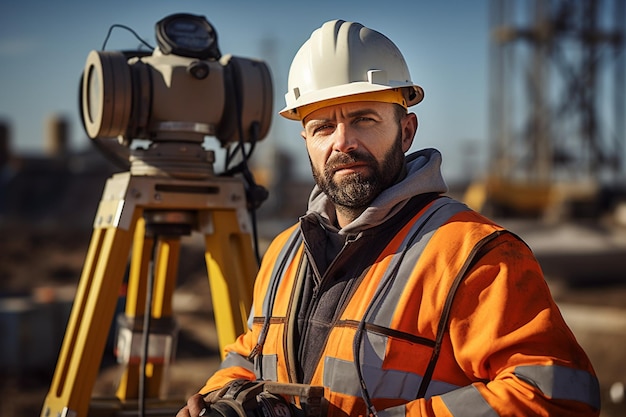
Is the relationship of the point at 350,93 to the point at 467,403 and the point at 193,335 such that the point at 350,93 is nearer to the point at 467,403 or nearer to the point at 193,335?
the point at 467,403

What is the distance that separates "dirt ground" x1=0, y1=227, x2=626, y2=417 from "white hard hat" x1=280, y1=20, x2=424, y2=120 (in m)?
1.68

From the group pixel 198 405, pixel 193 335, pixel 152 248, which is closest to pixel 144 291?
pixel 152 248

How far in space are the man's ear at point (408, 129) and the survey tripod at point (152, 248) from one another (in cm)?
111

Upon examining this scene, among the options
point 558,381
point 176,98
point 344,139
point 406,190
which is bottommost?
point 558,381

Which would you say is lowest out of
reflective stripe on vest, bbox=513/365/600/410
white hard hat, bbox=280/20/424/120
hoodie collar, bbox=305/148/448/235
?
reflective stripe on vest, bbox=513/365/600/410

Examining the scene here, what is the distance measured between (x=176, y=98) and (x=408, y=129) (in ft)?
3.68

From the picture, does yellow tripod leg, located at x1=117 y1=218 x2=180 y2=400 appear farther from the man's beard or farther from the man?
the man's beard

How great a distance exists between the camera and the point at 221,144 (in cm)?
323

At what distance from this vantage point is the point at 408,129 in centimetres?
209

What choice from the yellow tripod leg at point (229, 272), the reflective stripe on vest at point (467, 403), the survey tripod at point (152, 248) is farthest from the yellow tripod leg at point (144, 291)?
the reflective stripe on vest at point (467, 403)

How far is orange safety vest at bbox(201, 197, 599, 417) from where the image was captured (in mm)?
1586

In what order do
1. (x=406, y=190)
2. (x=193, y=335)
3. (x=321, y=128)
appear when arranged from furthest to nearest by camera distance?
Answer: (x=193, y=335) < (x=321, y=128) < (x=406, y=190)

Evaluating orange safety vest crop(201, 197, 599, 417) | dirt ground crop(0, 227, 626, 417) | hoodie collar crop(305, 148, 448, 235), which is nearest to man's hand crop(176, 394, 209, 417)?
orange safety vest crop(201, 197, 599, 417)

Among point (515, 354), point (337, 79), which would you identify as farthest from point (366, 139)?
point (515, 354)
